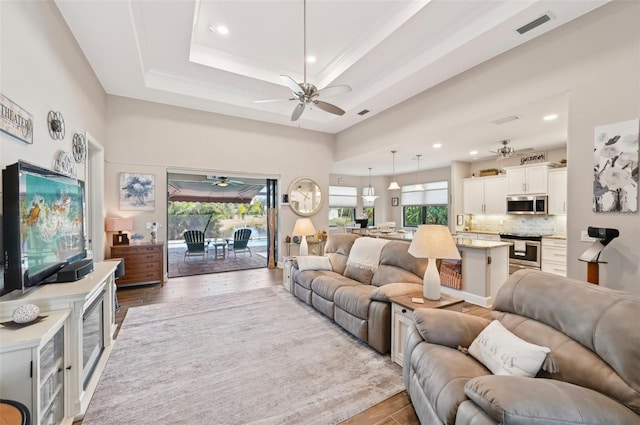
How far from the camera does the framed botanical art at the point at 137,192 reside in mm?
5266

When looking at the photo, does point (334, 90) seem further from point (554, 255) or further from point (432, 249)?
point (554, 255)

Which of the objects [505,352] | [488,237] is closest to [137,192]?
[505,352]

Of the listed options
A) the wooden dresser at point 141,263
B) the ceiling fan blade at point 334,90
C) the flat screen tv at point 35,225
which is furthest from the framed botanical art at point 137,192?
the ceiling fan blade at point 334,90

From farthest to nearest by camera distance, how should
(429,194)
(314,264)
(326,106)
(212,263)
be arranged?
(429,194) < (212,263) < (314,264) < (326,106)

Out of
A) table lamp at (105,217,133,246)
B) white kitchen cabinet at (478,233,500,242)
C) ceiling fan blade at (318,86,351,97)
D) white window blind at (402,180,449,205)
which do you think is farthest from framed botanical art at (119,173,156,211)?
white kitchen cabinet at (478,233,500,242)

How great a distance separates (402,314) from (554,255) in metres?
5.07

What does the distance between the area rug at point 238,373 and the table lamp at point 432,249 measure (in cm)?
82

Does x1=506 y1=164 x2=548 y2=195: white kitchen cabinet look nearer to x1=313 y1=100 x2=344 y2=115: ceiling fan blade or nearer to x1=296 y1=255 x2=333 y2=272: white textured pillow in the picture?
x1=313 y1=100 x2=344 y2=115: ceiling fan blade

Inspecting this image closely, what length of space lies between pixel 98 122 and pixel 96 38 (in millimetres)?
1625

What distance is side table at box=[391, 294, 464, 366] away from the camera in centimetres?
246

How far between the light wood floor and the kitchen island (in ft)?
0.76

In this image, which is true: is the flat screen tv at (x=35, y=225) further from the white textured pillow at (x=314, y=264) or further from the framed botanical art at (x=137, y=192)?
the framed botanical art at (x=137, y=192)

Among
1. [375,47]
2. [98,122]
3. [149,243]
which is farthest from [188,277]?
[375,47]

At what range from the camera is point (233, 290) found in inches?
193
